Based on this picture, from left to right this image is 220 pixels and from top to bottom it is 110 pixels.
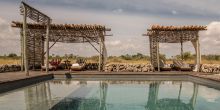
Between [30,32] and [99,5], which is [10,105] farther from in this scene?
[99,5]

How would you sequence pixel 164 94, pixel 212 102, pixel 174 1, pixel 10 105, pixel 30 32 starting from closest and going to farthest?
pixel 10 105, pixel 212 102, pixel 164 94, pixel 174 1, pixel 30 32

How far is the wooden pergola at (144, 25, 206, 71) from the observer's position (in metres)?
19.6

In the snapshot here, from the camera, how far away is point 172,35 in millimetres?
21219

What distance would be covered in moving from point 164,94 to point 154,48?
386 inches

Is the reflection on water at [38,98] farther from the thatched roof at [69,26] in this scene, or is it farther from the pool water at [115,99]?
the thatched roof at [69,26]

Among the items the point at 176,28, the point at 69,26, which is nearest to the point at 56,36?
the point at 69,26

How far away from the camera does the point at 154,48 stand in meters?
21.7

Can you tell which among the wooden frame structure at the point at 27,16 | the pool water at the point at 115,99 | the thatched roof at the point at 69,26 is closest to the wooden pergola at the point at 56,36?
the thatched roof at the point at 69,26

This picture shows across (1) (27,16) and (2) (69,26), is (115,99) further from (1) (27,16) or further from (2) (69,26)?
(2) (69,26)

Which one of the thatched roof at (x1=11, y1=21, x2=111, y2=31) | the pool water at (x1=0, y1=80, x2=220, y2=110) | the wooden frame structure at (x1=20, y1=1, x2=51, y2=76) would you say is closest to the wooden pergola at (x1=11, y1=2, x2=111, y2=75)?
the thatched roof at (x1=11, y1=21, x2=111, y2=31)

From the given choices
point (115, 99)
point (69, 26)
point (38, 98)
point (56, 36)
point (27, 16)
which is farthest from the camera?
point (56, 36)

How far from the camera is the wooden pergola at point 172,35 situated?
19.6m

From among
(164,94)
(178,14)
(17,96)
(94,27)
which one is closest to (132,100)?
(164,94)

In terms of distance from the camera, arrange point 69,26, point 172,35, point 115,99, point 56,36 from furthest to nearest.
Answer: point 56,36
point 172,35
point 69,26
point 115,99
